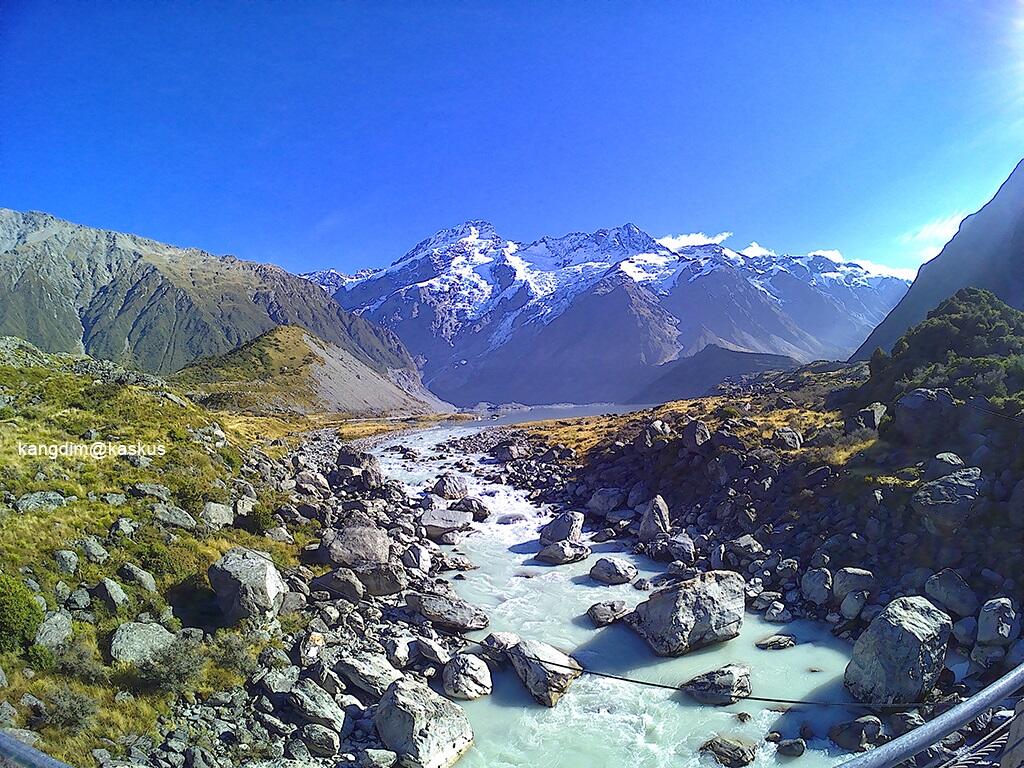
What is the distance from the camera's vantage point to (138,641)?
1466 cm

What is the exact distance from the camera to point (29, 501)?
19.0 metres

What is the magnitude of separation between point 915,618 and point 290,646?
18.3 metres

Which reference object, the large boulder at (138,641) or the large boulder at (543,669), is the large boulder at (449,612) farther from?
the large boulder at (138,641)

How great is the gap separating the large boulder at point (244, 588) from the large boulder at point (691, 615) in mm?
12552

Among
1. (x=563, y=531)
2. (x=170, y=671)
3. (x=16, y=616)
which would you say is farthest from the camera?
(x=563, y=531)

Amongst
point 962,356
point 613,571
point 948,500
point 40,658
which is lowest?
point 613,571

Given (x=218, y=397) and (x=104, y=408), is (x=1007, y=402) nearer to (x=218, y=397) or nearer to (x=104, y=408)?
(x=104, y=408)

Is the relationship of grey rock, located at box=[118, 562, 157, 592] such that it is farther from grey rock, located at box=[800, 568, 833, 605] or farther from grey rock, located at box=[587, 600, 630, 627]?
grey rock, located at box=[800, 568, 833, 605]

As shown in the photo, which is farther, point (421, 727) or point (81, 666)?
point (421, 727)

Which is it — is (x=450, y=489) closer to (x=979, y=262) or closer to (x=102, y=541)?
(x=102, y=541)

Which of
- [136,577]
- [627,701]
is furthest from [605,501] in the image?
[136,577]

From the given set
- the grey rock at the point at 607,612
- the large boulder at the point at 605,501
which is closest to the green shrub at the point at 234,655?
the grey rock at the point at 607,612

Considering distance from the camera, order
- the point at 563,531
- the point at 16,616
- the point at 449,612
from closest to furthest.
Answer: the point at 16,616 < the point at 449,612 < the point at 563,531

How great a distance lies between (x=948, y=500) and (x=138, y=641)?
27.3 m
